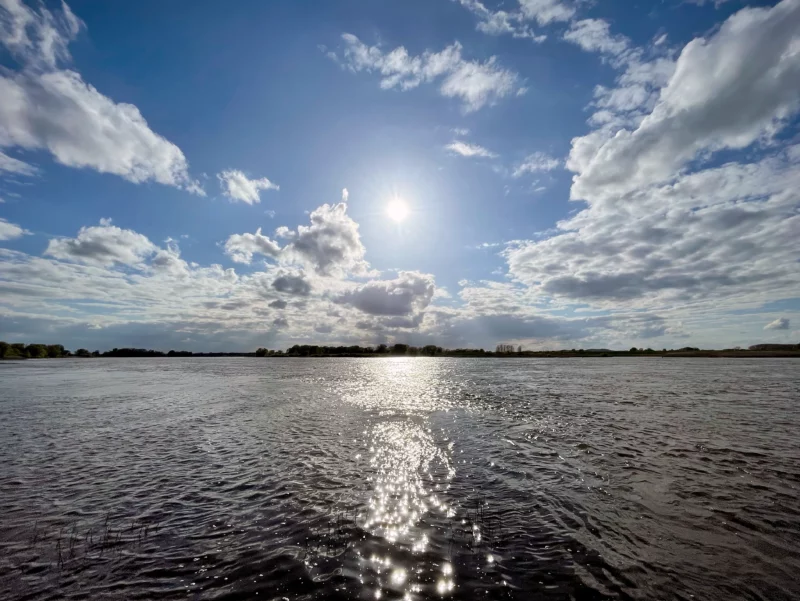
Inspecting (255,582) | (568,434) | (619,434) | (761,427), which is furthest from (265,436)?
(761,427)

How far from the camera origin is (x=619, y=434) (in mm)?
25875

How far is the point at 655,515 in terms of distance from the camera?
13.2m

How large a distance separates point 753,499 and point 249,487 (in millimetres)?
20852

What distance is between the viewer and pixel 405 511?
45.6 ft

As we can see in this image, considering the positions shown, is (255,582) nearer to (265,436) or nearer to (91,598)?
(91,598)

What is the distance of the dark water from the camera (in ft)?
31.4

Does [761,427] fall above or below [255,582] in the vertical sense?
above

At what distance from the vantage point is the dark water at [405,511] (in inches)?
377

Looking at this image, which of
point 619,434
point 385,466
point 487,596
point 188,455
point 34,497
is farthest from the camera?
point 619,434

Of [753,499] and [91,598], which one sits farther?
[753,499]

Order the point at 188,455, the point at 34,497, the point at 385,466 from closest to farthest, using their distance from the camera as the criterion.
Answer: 1. the point at 34,497
2. the point at 385,466
3. the point at 188,455

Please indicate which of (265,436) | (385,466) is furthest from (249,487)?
(265,436)

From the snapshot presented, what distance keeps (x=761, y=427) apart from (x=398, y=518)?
2963 centimetres

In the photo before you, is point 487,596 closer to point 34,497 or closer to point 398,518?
point 398,518
